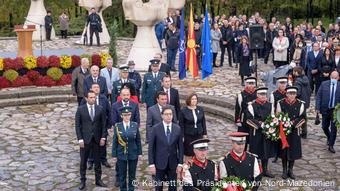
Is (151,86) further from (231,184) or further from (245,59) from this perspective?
(245,59)

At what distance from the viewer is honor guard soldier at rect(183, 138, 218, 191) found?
7.43 metres

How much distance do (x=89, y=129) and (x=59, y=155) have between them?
8.12 ft

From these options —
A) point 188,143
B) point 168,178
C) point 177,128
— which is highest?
point 177,128

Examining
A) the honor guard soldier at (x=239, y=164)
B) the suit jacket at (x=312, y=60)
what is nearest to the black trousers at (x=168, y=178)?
the honor guard soldier at (x=239, y=164)

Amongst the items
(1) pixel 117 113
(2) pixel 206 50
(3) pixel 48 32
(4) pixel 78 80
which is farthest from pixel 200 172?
(3) pixel 48 32

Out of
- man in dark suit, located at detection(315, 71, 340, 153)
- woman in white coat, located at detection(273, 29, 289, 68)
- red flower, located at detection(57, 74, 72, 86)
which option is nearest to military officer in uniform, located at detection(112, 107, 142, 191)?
man in dark suit, located at detection(315, 71, 340, 153)

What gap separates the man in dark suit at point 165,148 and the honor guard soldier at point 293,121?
8.12 ft

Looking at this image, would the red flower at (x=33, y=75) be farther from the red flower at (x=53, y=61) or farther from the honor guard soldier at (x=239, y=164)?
the honor guard soldier at (x=239, y=164)

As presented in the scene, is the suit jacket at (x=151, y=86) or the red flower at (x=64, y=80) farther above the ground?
the suit jacket at (x=151, y=86)

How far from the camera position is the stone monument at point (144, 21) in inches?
812

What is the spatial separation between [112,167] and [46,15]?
20.3 m

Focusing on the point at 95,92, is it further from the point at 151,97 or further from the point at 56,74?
the point at 56,74

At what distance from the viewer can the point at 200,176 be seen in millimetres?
7430

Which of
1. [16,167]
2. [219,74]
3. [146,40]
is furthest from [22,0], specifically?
[16,167]
